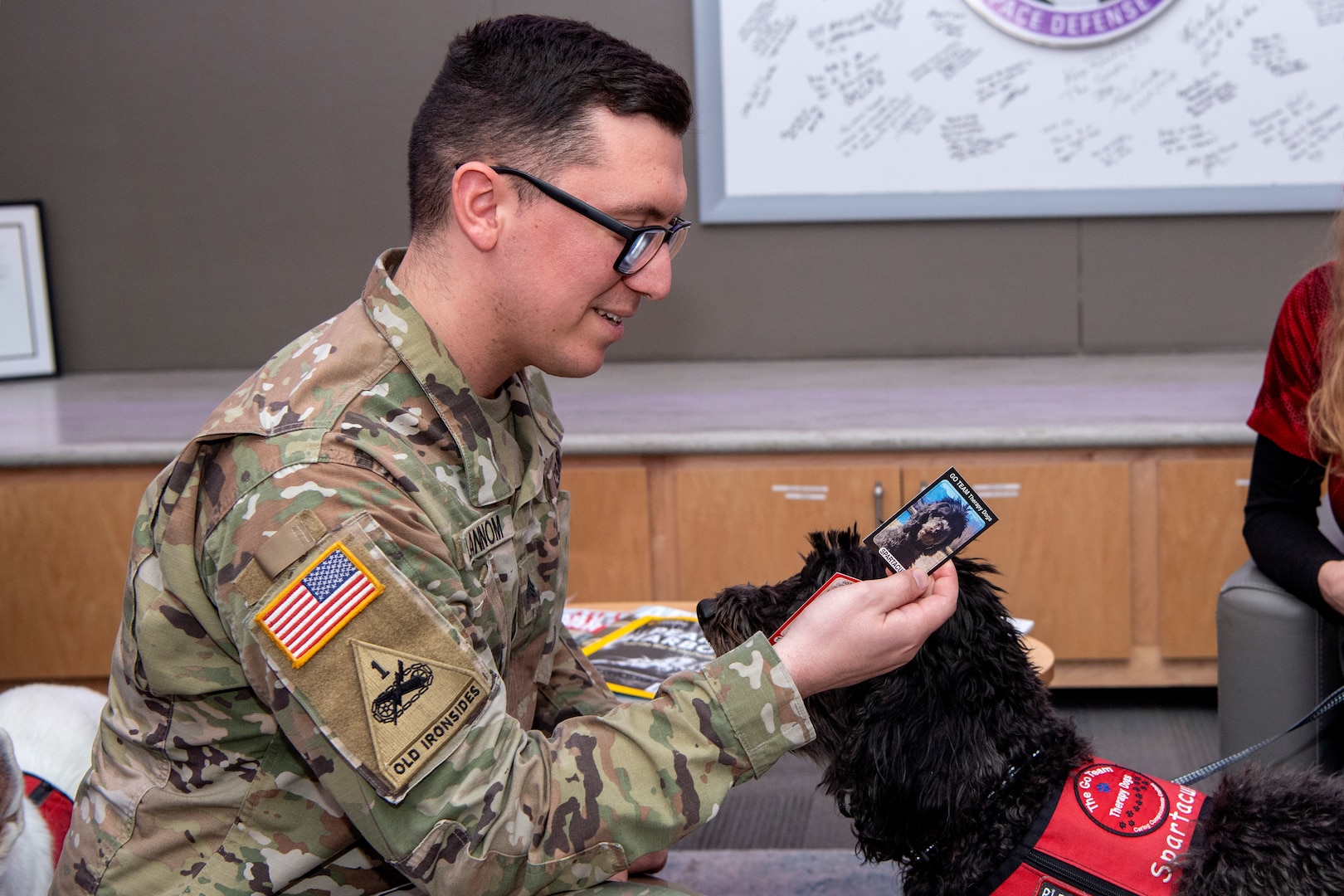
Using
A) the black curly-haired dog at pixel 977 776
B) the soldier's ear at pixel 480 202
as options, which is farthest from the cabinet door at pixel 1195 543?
the soldier's ear at pixel 480 202

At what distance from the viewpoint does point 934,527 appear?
1.39 meters

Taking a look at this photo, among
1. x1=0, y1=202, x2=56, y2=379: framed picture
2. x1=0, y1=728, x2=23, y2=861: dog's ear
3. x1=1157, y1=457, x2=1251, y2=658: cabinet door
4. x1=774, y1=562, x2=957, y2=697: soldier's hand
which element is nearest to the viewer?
x1=774, y1=562, x2=957, y2=697: soldier's hand

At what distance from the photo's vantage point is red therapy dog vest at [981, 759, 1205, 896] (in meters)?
1.26

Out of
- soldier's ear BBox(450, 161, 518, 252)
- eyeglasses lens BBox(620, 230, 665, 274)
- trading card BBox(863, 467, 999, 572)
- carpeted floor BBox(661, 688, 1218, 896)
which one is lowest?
carpeted floor BBox(661, 688, 1218, 896)

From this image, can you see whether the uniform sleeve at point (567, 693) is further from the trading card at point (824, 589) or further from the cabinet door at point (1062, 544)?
the cabinet door at point (1062, 544)

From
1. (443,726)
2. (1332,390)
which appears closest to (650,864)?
(443,726)

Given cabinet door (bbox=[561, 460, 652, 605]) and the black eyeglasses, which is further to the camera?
cabinet door (bbox=[561, 460, 652, 605])

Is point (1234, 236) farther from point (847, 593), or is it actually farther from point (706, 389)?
point (847, 593)

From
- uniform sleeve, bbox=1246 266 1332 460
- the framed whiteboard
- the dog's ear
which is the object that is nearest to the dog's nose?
the dog's ear

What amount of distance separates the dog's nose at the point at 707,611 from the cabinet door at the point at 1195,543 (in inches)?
66.3

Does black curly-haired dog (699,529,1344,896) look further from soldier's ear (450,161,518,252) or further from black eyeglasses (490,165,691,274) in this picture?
soldier's ear (450,161,518,252)

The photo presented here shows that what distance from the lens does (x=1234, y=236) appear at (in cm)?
368

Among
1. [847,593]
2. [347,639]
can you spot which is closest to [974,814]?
[847,593]

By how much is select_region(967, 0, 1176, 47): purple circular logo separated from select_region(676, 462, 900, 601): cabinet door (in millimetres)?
1621
